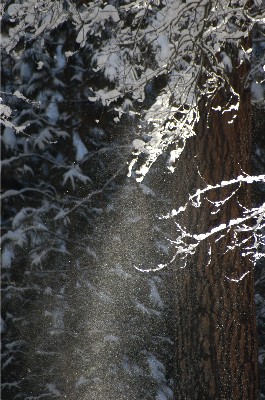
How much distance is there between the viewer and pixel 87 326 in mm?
9469

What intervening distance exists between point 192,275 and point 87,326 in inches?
205

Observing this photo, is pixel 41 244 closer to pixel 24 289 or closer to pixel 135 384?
pixel 24 289

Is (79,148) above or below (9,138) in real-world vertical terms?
below

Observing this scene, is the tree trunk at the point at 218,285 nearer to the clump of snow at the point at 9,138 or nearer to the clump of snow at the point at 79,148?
the clump of snow at the point at 79,148

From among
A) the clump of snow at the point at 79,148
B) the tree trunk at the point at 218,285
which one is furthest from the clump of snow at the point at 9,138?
the tree trunk at the point at 218,285

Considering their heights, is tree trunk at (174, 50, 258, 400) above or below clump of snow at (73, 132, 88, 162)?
below

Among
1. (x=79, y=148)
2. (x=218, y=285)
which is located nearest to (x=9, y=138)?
(x=79, y=148)

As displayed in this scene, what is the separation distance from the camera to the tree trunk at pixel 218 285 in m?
4.46

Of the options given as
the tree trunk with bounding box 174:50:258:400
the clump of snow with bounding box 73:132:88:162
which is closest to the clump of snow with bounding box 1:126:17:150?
the clump of snow with bounding box 73:132:88:162

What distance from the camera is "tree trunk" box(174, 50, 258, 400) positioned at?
4465mm

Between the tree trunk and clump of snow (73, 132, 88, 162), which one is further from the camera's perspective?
clump of snow (73, 132, 88, 162)

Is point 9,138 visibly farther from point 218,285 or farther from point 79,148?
point 218,285

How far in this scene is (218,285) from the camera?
4457mm

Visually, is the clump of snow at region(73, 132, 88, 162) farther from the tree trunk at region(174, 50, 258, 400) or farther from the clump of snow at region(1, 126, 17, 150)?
the tree trunk at region(174, 50, 258, 400)
